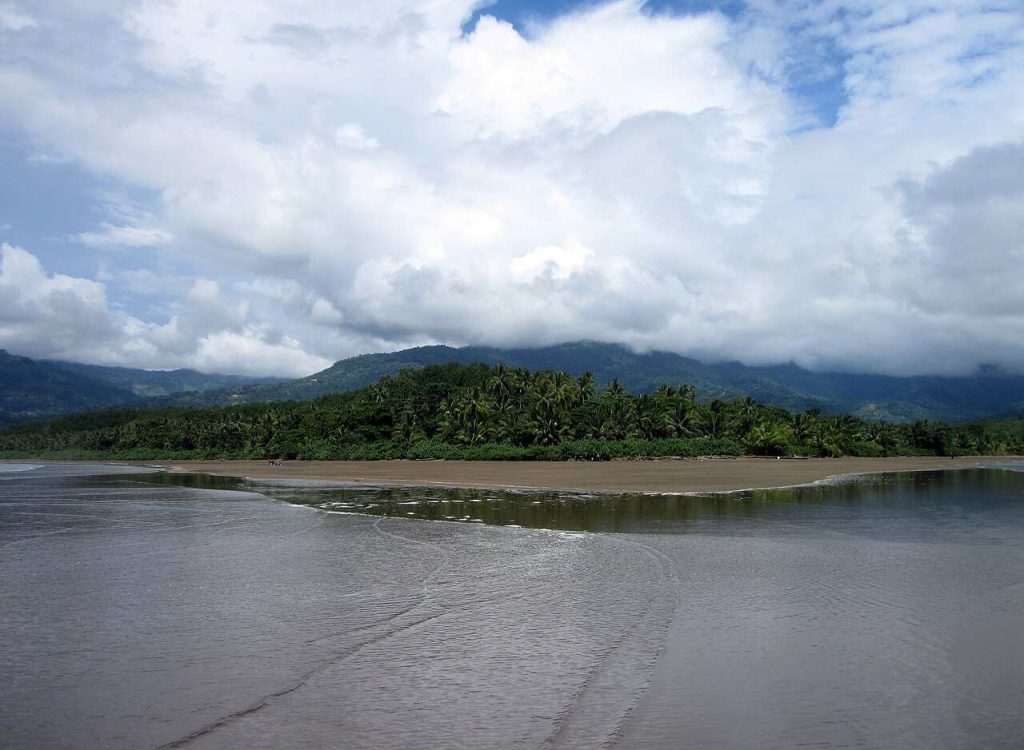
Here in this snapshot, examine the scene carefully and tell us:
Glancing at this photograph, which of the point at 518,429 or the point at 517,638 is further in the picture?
the point at 518,429

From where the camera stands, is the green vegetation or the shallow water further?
the green vegetation

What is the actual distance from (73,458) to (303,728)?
16432 centimetres

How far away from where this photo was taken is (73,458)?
146875 mm

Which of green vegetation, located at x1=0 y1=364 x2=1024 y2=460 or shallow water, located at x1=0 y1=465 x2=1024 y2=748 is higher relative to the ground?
green vegetation, located at x1=0 y1=364 x2=1024 y2=460

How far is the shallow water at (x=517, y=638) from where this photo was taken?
8.55 meters

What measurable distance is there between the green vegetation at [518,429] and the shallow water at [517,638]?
2945 inches

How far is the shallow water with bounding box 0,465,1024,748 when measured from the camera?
28.1 feet

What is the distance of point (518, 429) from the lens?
102 m

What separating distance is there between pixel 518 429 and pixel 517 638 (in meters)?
90.0

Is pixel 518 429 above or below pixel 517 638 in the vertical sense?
above

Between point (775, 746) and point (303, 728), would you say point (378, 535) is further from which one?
point (775, 746)

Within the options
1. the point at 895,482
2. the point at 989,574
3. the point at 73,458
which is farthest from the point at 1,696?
the point at 73,458

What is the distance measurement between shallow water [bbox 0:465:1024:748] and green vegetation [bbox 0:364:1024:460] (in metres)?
74.8

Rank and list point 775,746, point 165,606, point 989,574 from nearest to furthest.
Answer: point 775,746
point 165,606
point 989,574
